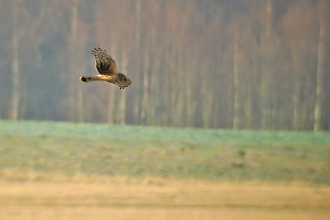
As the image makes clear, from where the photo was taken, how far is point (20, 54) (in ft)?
3.38

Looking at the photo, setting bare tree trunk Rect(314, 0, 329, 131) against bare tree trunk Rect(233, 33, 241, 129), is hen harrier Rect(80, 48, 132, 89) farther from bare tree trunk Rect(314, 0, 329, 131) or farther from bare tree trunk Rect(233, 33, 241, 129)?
bare tree trunk Rect(314, 0, 329, 131)

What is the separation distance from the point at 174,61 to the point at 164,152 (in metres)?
0.23

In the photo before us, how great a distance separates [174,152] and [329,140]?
41 centimetres

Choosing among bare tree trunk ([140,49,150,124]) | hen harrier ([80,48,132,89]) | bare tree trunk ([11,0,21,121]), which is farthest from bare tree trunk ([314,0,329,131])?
bare tree trunk ([11,0,21,121])

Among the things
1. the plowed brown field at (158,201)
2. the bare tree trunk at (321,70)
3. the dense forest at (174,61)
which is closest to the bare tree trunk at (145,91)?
the dense forest at (174,61)

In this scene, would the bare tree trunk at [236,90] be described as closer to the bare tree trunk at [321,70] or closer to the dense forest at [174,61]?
the dense forest at [174,61]

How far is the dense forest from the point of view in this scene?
1.01m

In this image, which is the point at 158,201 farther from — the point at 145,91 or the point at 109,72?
the point at 109,72

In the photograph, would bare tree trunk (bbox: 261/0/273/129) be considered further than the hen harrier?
Yes

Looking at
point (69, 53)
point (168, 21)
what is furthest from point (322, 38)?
point (69, 53)

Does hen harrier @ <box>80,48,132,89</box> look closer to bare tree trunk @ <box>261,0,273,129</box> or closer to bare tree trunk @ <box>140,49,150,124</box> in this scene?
bare tree trunk @ <box>140,49,150,124</box>

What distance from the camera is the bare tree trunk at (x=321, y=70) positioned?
1.07 meters

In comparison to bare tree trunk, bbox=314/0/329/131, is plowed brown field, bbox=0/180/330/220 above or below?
below

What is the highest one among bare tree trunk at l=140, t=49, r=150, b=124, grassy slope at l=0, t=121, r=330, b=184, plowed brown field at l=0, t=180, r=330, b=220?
bare tree trunk at l=140, t=49, r=150, b=124
